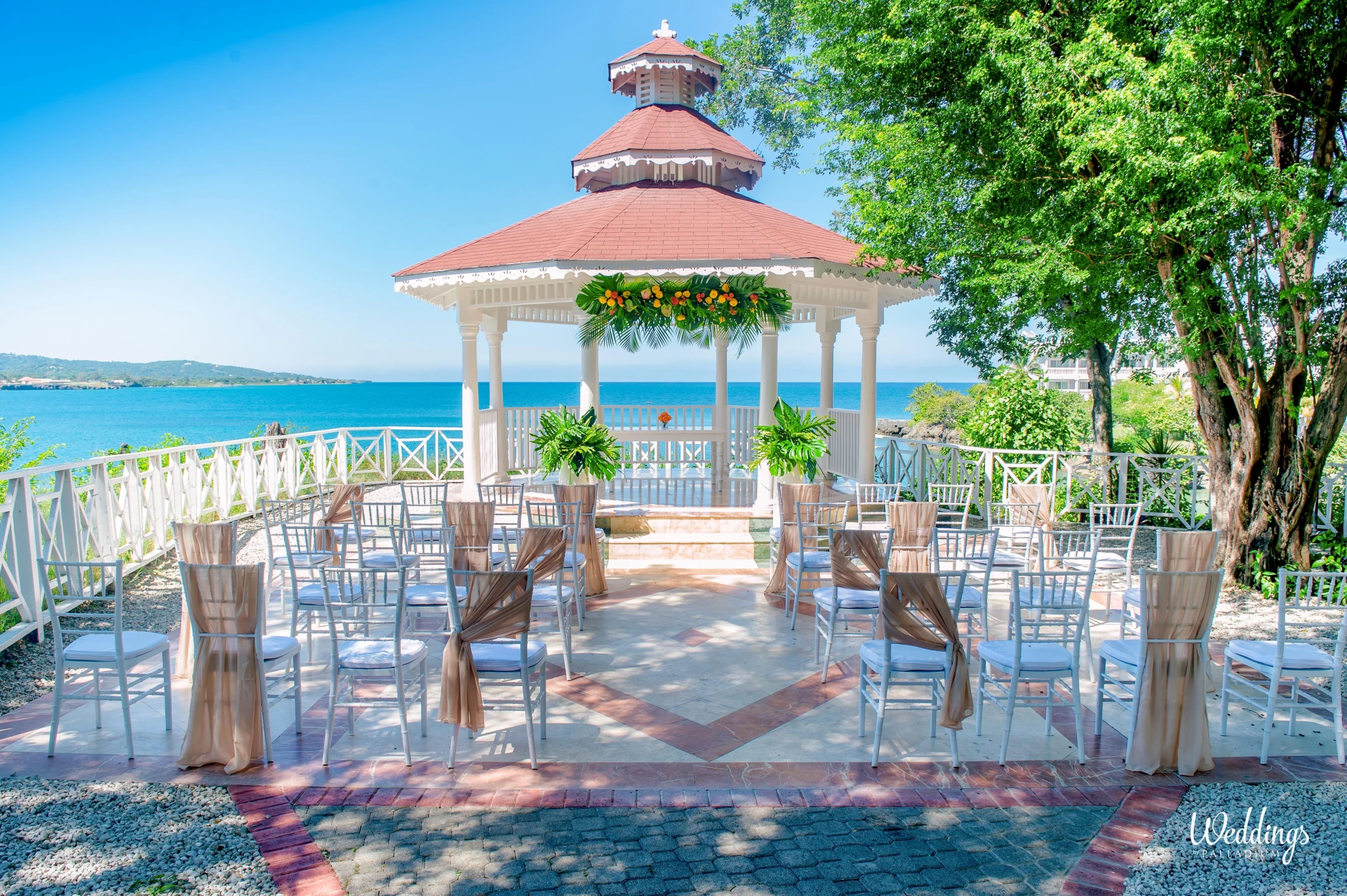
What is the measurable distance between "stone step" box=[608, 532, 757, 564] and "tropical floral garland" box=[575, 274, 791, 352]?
2.52 meters

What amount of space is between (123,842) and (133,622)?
4.30 m

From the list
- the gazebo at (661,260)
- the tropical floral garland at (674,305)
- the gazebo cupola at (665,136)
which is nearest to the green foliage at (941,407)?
the gazebo at (661,260)

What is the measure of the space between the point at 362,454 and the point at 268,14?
2001 centimetres

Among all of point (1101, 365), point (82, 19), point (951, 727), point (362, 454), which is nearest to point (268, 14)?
point (82, 19)

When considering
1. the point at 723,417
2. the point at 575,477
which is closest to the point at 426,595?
the point at 575,477

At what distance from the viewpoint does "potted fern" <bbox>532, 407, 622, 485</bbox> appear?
9000 mm

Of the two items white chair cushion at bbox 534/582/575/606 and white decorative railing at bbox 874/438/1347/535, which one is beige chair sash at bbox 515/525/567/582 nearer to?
white chair cushion at bbox 534/582/575/606

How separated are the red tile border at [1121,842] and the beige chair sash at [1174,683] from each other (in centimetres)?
21

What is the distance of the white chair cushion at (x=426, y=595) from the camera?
19.0 ft

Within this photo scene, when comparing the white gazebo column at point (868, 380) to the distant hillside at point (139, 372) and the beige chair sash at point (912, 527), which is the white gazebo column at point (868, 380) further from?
the distant hillside at point (139, 372)

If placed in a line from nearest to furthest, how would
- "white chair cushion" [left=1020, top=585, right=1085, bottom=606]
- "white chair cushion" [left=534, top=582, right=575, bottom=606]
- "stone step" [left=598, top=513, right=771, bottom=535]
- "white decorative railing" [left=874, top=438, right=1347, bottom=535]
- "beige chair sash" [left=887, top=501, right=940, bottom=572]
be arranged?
"white chair cushion" [left=1020, top=585, right=1085, bottom=606] < "white chair cushion" [left=534, top=582, right=575, bottom=606] < "beige chair sash" [left=887, top=501, right=940, bottom=572] < "stone step" [left=598, top=513, right=771, bottom=535] < "white decorative railing" [left=874, top=438, right=1347, bottom=535]

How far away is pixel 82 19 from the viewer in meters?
31.0

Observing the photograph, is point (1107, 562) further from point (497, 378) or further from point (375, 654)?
point (497, 378)

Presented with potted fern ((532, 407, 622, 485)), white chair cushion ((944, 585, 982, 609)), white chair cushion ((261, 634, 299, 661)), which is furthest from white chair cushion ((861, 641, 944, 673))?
potted fern ((532, 407, 622, 485))
